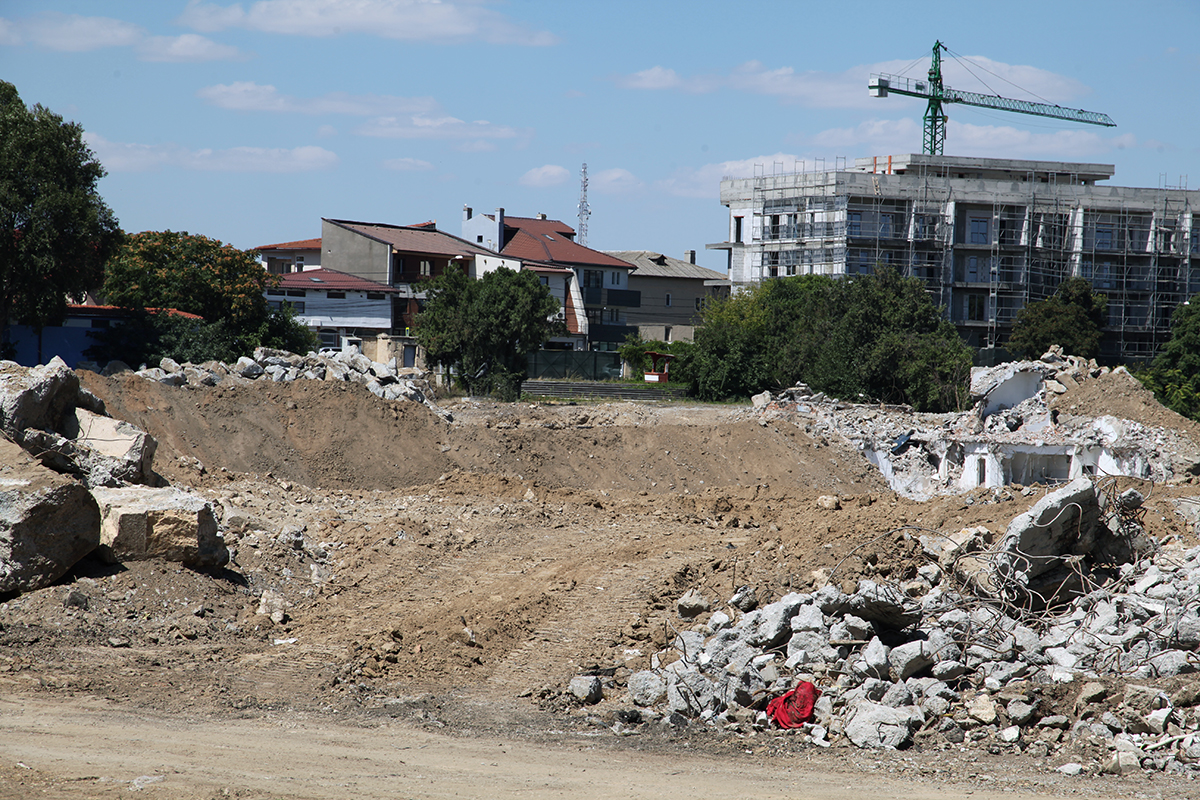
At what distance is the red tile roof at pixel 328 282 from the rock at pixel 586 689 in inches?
1775

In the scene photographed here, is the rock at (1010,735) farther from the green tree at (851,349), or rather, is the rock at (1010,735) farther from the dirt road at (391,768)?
the green tree at (851,349)

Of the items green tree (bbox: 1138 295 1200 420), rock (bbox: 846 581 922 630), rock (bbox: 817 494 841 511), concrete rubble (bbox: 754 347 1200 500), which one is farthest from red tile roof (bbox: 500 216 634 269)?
rock (bbox: 846 581 922 630)

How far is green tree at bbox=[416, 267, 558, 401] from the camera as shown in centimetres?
3644

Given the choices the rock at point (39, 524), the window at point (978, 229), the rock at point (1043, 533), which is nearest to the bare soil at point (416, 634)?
the rock at point (39, 524)

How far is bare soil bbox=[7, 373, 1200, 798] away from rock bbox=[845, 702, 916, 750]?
0.58 feet

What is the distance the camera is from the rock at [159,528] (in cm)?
1192

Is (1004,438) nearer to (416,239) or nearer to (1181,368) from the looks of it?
(1181,368)

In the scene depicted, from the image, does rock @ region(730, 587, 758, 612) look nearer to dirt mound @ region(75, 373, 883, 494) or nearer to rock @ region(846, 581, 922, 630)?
rock @ region(846, 581, 922, 630)

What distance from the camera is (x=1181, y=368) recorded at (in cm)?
4734

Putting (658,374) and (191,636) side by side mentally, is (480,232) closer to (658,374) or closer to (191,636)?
(658,374)

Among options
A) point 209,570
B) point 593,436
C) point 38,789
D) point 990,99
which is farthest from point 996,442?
point 990,99

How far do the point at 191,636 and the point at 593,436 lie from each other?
15497 mm

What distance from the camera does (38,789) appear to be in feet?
21.8

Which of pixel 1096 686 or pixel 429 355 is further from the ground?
pixel 429 355
